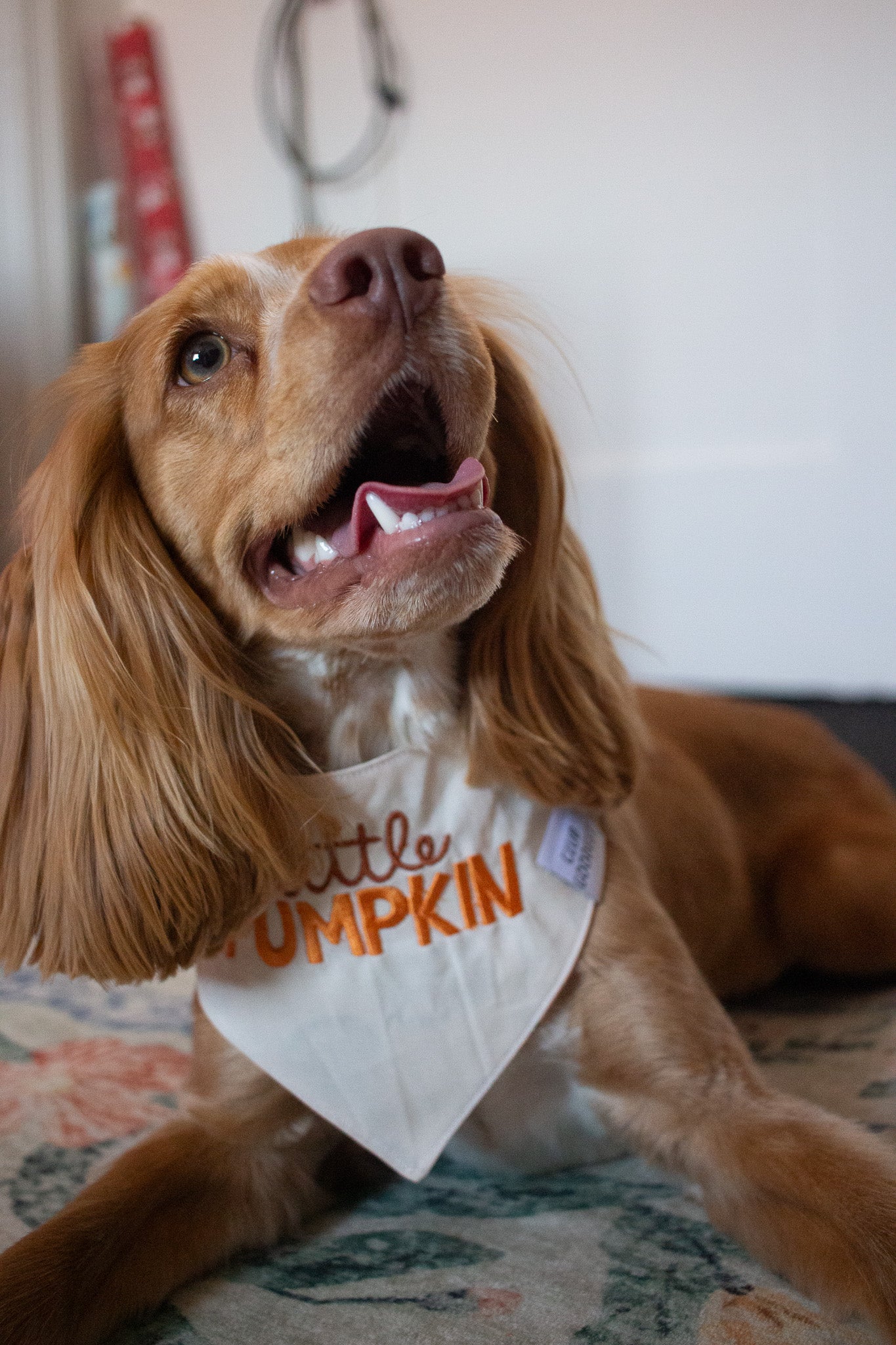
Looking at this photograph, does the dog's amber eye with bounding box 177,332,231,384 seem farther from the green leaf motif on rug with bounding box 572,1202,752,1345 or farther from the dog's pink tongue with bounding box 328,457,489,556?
the green leaf motif on rug with bounding box 572,1202,752,1345

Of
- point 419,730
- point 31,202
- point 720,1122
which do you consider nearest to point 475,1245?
point 720,1122

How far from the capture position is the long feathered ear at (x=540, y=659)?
3.86 feet

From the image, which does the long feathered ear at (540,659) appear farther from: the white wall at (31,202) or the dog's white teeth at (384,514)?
the white wall at (31,202)

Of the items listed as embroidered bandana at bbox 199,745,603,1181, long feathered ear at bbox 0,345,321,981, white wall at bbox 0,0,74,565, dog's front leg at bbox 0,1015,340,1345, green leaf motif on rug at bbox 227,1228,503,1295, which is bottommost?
green leaf motif on rug at bbox 227,1228,503,1295

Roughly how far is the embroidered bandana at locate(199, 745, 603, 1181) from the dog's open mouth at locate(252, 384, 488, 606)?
221 mm

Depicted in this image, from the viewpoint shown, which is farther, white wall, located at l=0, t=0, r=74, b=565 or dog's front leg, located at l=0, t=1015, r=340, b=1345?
white wall, located at l=0, t=0, r=74, b=565

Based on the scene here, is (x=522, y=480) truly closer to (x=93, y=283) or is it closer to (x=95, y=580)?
(x=95, y=580)

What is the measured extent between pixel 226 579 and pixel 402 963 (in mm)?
407

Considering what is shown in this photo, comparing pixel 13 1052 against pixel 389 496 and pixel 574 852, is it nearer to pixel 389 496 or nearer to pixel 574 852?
pixel 574 852

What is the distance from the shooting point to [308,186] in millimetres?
3598

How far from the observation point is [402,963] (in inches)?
44.3

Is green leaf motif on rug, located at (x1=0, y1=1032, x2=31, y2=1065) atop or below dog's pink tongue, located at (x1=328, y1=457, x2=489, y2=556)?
below

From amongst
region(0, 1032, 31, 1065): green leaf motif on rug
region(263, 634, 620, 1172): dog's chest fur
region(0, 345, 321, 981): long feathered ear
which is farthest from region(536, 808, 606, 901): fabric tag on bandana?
region(0, 1032, 31, 1065): green leaf motif on rug

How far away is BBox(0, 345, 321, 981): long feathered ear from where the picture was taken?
105 cm
